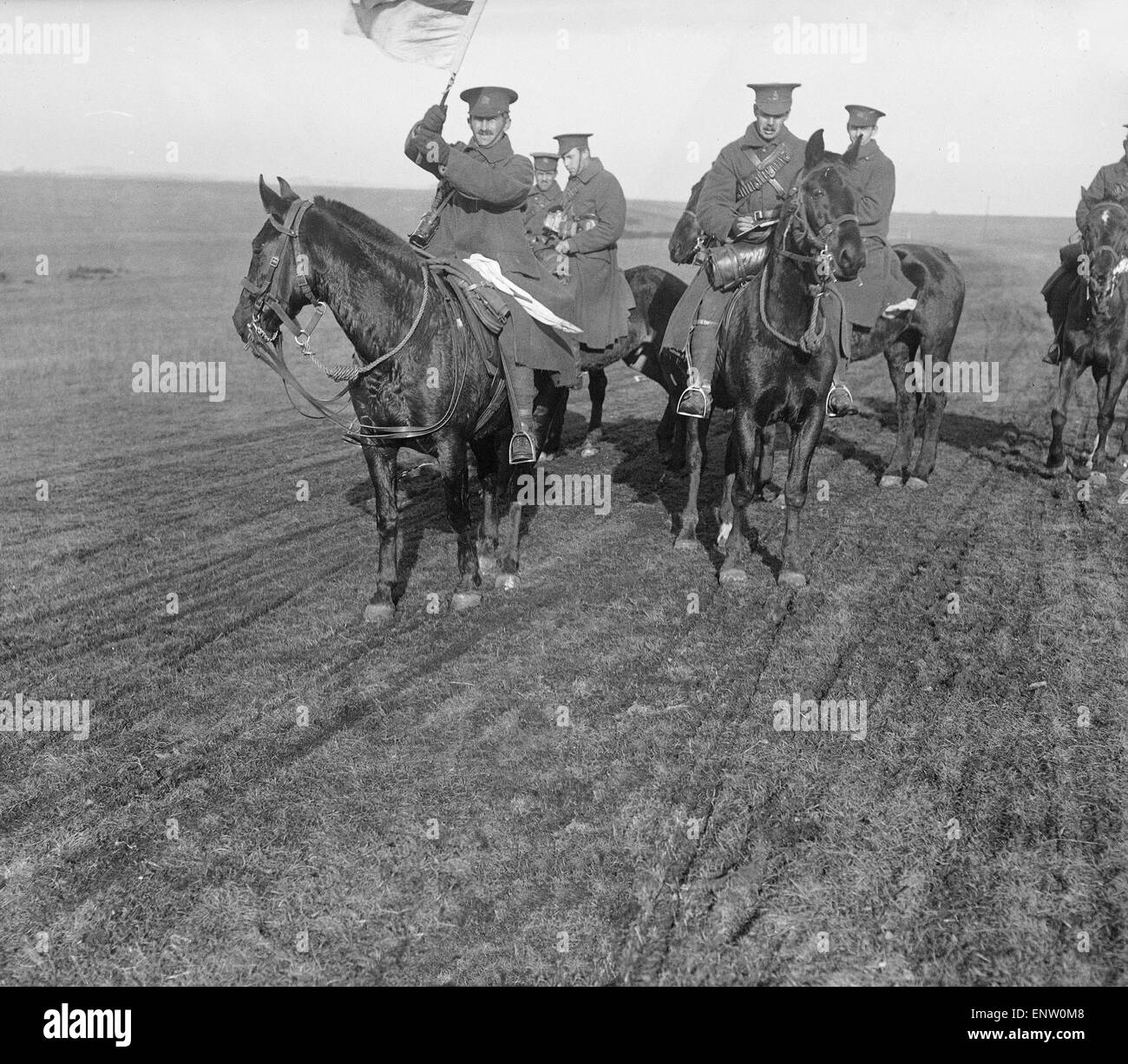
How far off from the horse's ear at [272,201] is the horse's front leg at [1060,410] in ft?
29.5

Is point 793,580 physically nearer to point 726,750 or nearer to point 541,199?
point 726,750

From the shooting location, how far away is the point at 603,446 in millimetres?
13648

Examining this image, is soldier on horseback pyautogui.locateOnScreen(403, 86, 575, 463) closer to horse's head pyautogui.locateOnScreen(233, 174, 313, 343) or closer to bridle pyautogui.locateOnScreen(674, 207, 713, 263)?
horse's head pyautogui.locateOnScreen(233, 174, 313, 343)

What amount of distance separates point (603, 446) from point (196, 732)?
27.6 ft

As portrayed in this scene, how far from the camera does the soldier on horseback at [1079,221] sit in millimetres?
11703

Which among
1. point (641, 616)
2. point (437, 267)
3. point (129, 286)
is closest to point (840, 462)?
point (641, 616)

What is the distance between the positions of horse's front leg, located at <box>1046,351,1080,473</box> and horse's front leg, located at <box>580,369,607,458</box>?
550 cm

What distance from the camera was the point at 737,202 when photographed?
9109 millimetres

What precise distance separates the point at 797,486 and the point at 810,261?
194cm

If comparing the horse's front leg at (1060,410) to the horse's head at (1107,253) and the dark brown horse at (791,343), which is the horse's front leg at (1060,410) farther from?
the dark brown horse at (791,343)

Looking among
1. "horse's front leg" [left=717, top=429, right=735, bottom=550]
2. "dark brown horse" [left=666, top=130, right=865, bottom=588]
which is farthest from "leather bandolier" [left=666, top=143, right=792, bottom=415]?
"horse's front leg" [left=717, top=429, right=735, bottom=550]

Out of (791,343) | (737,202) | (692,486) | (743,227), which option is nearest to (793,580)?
(692,486)

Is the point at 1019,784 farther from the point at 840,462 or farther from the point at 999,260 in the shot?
the point at 999,260

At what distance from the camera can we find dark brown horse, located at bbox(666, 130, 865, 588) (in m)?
7.20
